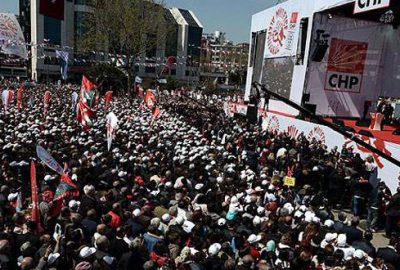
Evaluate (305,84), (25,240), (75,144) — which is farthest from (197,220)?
(305,84)

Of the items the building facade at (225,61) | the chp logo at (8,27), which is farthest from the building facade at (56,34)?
the chp logo at (8,27)

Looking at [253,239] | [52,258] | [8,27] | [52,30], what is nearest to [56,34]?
[52,30]

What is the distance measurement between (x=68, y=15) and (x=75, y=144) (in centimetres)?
6005

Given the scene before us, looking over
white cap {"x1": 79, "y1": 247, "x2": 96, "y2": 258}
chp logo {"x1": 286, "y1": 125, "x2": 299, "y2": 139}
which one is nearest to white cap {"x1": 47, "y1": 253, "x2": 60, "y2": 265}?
white cap {"x1": 79, "y1": 247, "x2": 96, "y2": 258}

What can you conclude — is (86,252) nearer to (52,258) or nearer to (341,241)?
(52,258)

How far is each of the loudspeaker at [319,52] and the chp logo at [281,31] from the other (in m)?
3.30

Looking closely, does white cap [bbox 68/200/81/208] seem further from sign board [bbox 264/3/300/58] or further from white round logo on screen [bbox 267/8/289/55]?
white round logo on screen [bbox 267/8/289/55]

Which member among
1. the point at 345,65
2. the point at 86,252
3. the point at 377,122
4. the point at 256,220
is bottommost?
the point at 256,220

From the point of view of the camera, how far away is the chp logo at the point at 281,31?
75.5 ft

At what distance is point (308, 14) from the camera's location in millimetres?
20766

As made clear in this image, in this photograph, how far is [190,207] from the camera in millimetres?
8633

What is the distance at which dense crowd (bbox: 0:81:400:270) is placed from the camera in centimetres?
607

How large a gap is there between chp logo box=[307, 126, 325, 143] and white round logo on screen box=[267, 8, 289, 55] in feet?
29.4

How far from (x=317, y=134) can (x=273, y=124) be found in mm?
4994
